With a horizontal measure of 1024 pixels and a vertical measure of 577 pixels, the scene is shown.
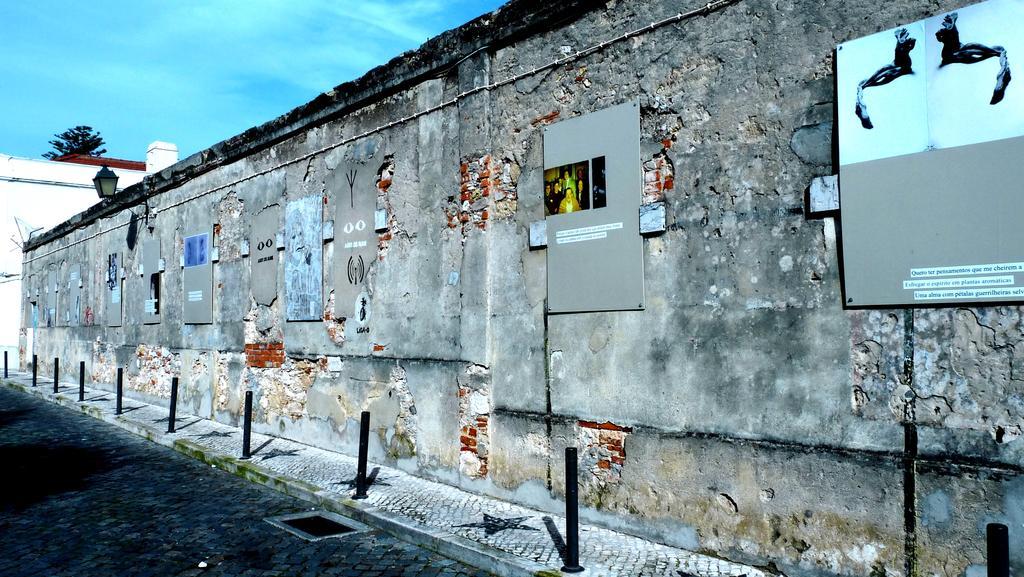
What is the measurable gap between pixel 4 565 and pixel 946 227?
677 centimetres

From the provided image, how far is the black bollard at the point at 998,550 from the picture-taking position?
3.01 metres

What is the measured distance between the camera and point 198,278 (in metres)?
13.4

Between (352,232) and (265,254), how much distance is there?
8.28 ft

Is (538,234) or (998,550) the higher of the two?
(538,234)

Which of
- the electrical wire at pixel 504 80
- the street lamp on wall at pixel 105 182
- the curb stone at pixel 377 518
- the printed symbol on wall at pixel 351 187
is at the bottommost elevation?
the curb stone at pixel 377 518

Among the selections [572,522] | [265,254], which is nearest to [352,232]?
[265,254]

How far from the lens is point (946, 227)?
4.40m

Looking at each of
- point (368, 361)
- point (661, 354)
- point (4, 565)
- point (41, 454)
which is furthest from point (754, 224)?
point (41, 454)

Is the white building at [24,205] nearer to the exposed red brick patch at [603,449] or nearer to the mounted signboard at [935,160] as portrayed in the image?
the exposed red brick patch at [603,449]

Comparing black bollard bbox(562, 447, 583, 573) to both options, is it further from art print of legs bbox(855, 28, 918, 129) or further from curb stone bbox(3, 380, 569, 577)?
art print of legs bbox(855, 28, 918, 129)

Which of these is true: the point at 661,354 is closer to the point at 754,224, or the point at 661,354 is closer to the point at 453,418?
the point at 754,224

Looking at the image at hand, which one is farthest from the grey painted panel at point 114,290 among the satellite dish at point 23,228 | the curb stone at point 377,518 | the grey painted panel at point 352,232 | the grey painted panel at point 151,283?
the satellite dish at point 23,228

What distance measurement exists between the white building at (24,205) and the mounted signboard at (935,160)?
25.5m

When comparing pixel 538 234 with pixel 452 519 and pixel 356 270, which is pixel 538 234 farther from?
pixel 356 270
